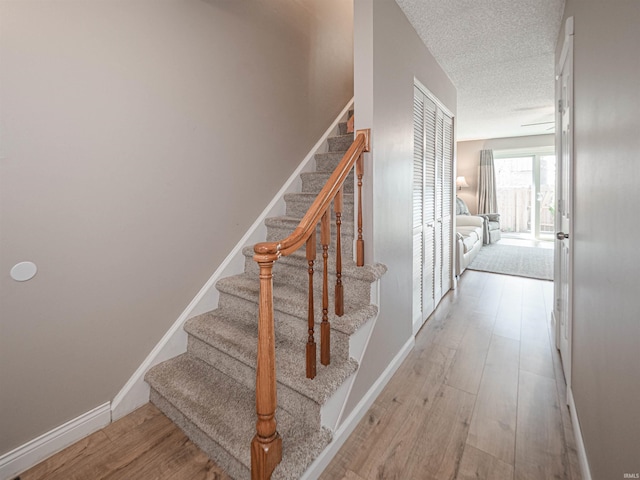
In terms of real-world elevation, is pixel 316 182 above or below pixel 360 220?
above

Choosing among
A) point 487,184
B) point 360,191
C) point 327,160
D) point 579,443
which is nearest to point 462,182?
point 487,184

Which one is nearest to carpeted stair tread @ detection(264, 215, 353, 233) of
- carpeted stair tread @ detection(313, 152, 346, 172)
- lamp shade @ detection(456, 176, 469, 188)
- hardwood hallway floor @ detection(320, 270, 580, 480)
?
carpeted stair tread @ detection(313, 152, 346, 172)

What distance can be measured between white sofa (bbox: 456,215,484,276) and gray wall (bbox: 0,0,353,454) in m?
3.12

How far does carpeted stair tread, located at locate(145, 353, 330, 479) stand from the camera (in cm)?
128

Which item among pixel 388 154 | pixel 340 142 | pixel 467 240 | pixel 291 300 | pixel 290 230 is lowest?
pixel 291 300

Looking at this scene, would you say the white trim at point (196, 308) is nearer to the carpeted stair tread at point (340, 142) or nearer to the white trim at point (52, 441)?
the white trim at point (52, 441)

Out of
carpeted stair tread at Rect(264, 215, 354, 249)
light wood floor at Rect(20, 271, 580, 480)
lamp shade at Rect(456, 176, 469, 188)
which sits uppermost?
lamp shade at Rect(456, 176, 469, 188)

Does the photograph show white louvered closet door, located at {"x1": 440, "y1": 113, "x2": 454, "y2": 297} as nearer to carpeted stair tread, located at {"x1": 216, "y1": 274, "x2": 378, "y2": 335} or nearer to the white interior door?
the white interior door

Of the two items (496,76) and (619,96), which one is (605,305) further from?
(496,76)

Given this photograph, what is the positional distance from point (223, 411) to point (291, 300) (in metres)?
0.63

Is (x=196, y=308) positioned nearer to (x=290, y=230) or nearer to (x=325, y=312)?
(x=290, y=230)

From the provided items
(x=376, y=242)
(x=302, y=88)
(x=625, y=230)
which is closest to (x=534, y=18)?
(x=302, y=88)

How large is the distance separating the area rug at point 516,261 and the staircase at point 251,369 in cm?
361

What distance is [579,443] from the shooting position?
1.43m
